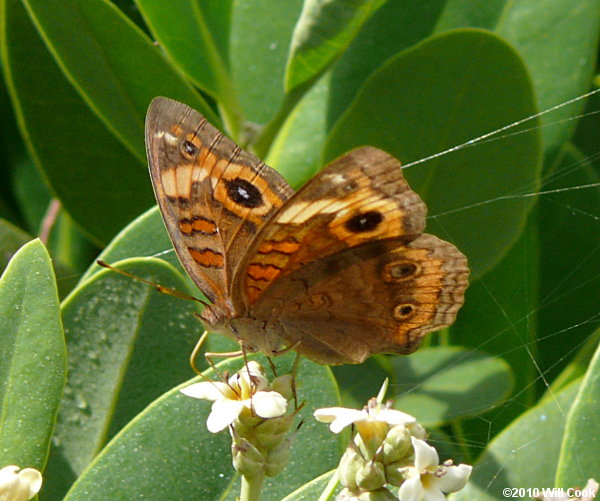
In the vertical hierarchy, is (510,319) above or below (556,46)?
below

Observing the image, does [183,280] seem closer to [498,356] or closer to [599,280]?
[498,356]

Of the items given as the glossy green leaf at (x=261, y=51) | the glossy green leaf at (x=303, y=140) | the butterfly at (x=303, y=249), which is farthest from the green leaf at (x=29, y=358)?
the glossy green leaf at (x=261, y=51)

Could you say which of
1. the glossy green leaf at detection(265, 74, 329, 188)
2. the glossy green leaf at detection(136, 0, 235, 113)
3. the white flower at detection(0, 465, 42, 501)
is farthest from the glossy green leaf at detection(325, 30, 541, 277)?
the white flower at detection(0, 465, 42, 501)

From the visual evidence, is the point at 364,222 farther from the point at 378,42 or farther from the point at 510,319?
the point at 378,42

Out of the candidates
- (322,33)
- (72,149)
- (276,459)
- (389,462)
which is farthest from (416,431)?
(72,149)

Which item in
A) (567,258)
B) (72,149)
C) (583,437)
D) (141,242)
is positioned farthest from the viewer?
(72,149)

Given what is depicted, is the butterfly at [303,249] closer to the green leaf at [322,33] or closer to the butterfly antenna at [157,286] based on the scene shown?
the butterfly antenna at [157,286]

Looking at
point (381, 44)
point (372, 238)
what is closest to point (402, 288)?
point (372, 238)
